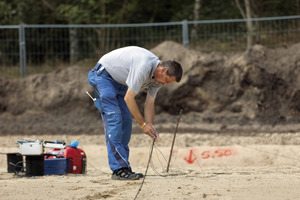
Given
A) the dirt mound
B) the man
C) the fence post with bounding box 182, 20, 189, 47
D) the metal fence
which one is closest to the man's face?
Result: the man

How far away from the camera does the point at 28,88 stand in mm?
12320

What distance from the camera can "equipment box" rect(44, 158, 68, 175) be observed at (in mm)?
5938

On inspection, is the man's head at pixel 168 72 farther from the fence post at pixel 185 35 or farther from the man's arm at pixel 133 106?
the fence post at pixel 185 35

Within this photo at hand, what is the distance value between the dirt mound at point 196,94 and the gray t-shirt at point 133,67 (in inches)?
232

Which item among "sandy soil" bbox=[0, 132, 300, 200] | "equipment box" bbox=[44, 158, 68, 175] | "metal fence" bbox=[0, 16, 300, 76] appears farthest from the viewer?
"metal fence" bbox=[0, 16, 300, 76]

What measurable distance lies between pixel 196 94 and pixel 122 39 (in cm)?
294

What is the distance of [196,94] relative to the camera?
12062mm

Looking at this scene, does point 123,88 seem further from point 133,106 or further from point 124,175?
point 124,175

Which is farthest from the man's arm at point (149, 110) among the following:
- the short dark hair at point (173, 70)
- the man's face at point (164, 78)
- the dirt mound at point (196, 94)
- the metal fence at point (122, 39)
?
the metal fence at point (122, 39)

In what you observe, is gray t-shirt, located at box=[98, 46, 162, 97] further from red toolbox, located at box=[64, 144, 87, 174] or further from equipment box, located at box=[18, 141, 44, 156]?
red toolbox, located at box=[64, 144, 87, 174]

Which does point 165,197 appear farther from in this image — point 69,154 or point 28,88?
point 28,88

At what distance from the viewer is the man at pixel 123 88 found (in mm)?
4840

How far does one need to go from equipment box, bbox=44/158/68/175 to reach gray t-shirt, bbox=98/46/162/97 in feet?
4.73

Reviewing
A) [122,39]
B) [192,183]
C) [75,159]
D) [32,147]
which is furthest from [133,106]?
[122,39]
